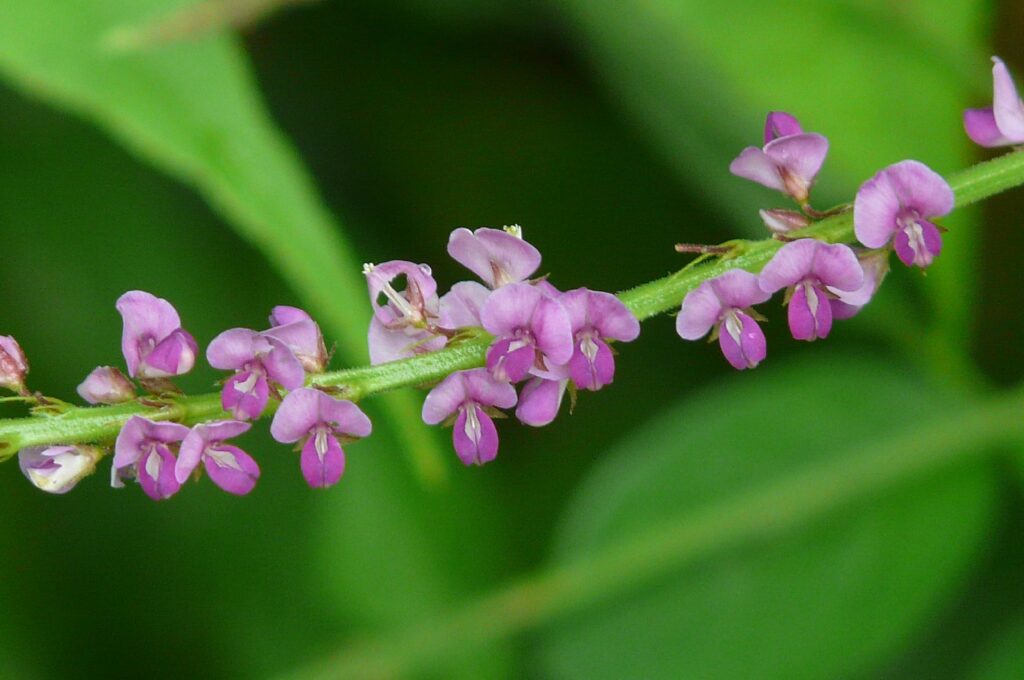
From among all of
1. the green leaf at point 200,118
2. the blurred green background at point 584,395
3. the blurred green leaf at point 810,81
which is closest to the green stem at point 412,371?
the green leaf at point 200,118

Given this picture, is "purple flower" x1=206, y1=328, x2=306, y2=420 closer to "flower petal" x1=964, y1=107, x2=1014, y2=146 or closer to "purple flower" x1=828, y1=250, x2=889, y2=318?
"purple flower" x1=828, y1=250, x2=889, y2=318

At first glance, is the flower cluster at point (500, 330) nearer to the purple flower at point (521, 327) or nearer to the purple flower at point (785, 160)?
the purple flower at point (521, 327)

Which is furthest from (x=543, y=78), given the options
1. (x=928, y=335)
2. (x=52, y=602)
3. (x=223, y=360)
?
(x=223, y=360)

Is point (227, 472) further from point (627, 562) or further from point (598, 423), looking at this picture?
point (598, 423)

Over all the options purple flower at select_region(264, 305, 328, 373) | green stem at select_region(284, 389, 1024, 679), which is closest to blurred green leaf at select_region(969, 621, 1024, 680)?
green stem at select_region(284, 389, 1024, 679)

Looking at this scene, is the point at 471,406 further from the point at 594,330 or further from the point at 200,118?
the point at 200,118
